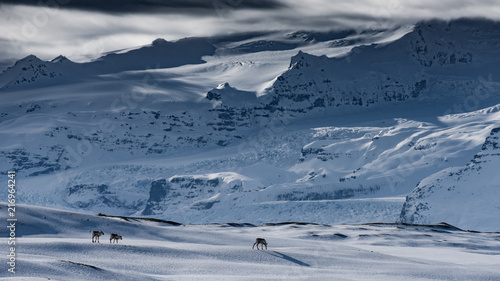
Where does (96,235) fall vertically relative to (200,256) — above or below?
above

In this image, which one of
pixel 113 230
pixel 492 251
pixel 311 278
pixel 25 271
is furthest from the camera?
pixel 492 251

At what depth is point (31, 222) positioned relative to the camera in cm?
7375

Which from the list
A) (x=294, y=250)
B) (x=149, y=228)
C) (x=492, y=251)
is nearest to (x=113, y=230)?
(x=149, y=228)

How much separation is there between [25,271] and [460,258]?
35057 mm

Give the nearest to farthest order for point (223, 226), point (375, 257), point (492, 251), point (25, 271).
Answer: point (25, 271)
point (375, 257)
point (492, 251)
point (223, 226)

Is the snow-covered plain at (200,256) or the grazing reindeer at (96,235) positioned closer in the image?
the snow-covered plain at (200,256)

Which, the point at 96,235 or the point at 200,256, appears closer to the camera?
the point at 200,256

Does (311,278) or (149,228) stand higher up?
(149,228)

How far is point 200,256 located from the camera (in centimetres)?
6569

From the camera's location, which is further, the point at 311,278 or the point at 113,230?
the point at 113,230

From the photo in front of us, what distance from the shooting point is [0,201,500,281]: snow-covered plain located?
189 feet

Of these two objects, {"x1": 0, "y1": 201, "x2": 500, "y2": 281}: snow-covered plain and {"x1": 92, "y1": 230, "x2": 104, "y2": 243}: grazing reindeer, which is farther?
{"x1": 92, "y1": 230, "x2": 104, "y2": 243}: grazing reindeer

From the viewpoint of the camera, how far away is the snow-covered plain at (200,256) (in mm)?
57750

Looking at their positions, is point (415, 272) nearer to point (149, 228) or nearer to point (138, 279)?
point (138, 279)
